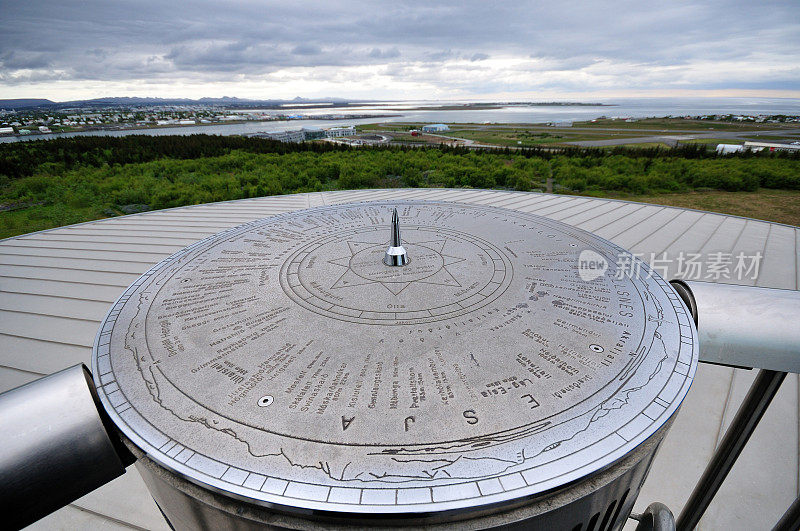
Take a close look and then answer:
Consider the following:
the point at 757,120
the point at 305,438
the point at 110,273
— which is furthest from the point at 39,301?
the point at 757,120

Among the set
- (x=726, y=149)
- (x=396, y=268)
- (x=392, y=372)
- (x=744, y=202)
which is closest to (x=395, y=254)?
(x=396, y=268)

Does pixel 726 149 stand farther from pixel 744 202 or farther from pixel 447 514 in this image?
pixel 447 514

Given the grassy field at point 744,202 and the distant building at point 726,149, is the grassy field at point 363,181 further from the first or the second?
the distant building at point 726,149

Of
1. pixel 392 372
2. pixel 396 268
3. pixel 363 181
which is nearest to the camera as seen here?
pixel 392 372

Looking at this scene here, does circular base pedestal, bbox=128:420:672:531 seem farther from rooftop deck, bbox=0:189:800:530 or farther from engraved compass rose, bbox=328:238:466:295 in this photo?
engraved compass rose, bbox=328:238:466:295

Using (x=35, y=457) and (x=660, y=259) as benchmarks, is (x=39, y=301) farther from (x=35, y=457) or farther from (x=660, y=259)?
Answer: (x=660, y=259)

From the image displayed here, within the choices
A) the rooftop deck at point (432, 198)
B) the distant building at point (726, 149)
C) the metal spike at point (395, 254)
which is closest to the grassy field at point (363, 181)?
the distant building at point (726, 149)

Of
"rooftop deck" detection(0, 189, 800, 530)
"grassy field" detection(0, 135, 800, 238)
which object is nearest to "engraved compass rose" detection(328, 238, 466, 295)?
"rooftop deck" detection(0, 189, 800, 530)
